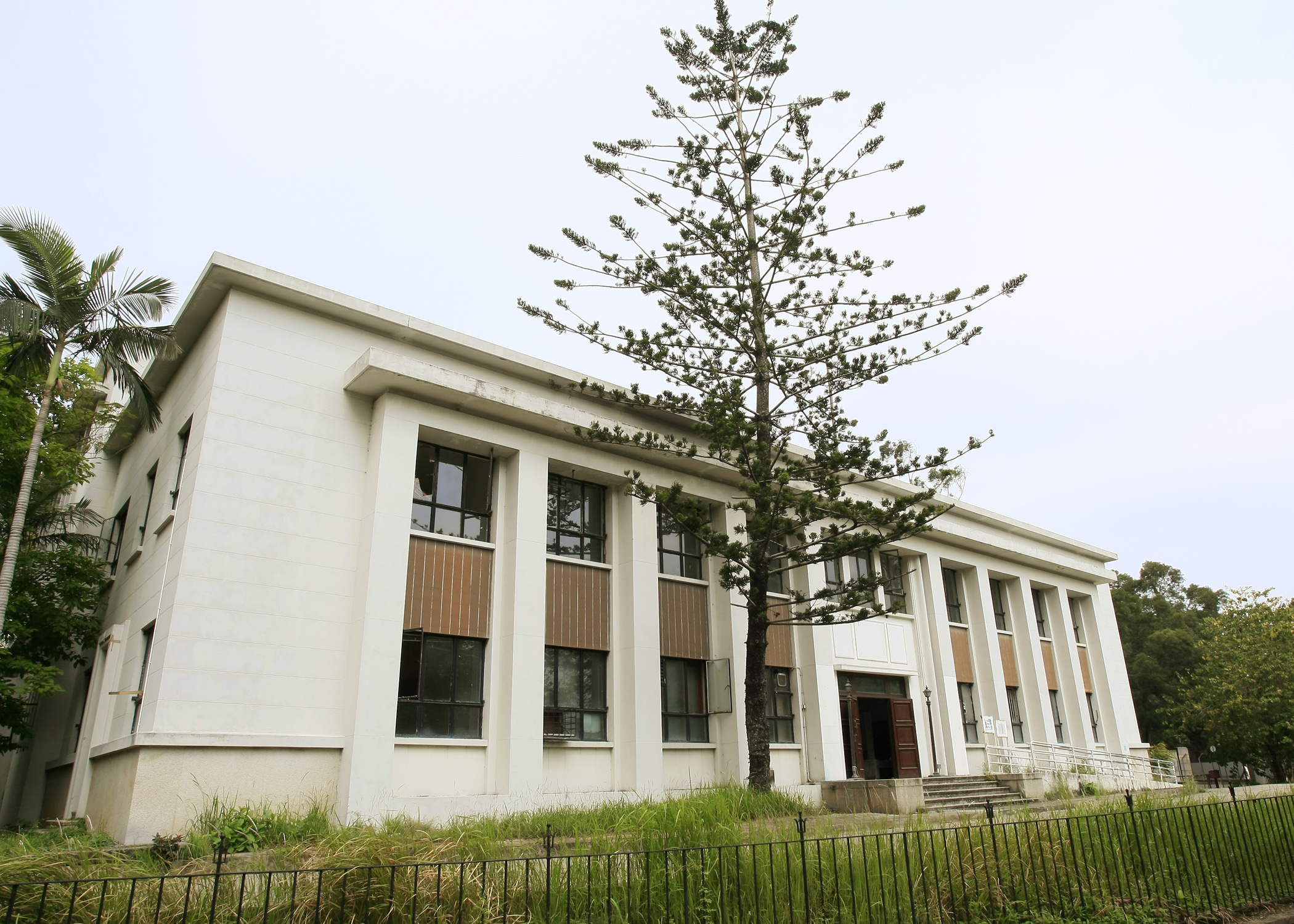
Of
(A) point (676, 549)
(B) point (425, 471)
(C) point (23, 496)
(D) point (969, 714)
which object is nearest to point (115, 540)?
(C) point (23, 496)

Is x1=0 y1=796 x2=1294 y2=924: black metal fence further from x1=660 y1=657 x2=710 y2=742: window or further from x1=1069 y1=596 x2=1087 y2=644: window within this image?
x1=1069 y1=596 x2=1087 y2=644: window

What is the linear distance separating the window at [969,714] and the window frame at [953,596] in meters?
1.72

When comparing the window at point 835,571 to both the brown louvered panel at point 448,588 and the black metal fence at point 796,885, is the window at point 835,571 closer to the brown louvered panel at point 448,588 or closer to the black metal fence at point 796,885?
the brown louvered panel at point 448,588

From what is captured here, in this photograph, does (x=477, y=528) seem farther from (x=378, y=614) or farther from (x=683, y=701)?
(x=683, y=701)

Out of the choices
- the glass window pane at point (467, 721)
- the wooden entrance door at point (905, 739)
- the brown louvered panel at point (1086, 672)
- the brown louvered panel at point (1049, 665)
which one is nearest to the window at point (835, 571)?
the wooden entrance door at point (905, 739)

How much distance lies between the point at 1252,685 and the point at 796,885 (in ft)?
98.0

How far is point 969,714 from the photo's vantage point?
23.3 metres

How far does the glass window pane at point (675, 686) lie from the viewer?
16797 millimetres

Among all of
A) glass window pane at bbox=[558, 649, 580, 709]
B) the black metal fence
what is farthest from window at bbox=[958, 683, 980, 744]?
the black metal fence

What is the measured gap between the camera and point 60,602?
1650 centimetres

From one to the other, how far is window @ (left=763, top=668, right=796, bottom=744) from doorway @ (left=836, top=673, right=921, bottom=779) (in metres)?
1.26

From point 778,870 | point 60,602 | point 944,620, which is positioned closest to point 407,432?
point 60,602

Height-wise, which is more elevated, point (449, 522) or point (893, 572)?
point (893, 572)

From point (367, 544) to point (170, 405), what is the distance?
600 centimetres
